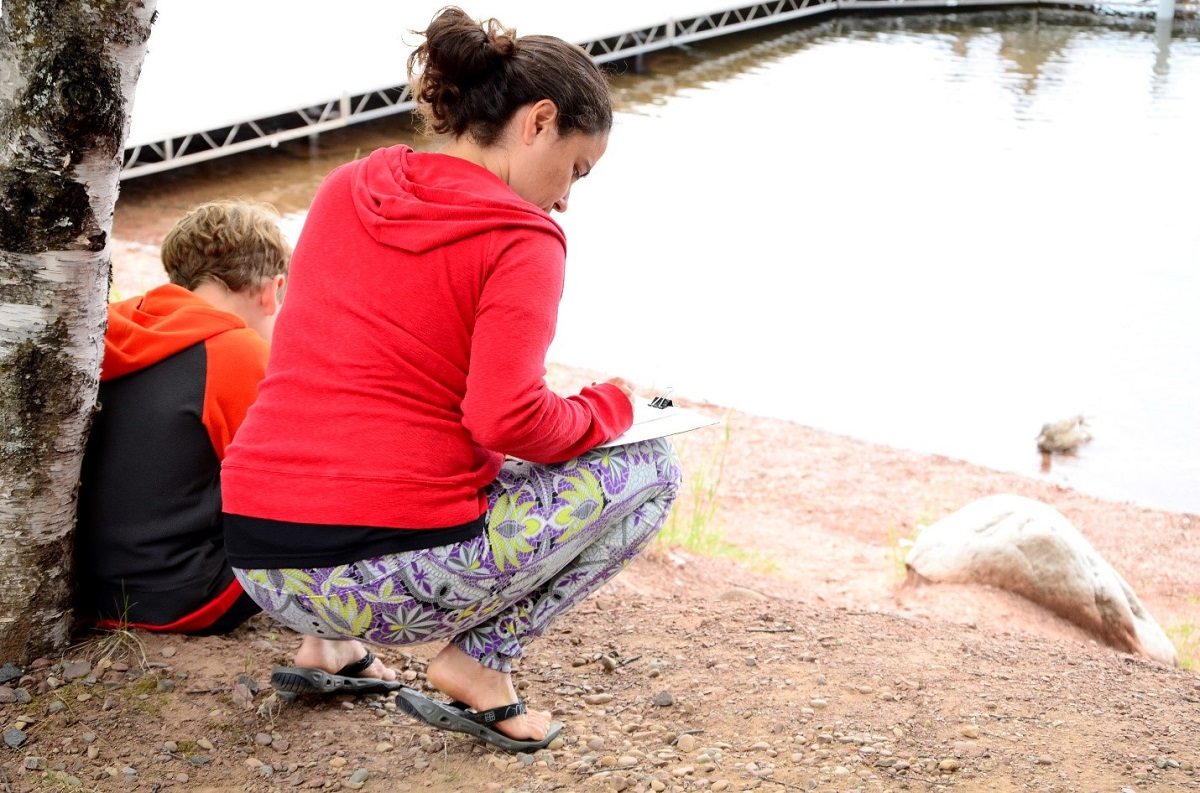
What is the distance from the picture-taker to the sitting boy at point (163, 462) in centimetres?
238

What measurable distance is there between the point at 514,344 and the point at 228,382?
82cm

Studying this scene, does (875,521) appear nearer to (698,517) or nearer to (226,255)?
(698,517)

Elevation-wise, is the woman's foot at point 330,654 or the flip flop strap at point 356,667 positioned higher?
the woman's foot at point 330,654

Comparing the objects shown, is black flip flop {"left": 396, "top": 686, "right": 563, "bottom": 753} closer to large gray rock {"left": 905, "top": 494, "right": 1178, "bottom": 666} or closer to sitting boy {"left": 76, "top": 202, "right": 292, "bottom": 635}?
sitting boy {"left": 76, "top": 202, "right": 292, "bottom": 635}

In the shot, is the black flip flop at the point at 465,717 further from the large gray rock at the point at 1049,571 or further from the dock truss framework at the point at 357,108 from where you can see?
the dock truss framework at the point at 357,108

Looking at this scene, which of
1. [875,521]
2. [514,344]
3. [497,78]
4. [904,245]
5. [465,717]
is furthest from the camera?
[904,245]

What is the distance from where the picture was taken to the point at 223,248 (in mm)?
2541

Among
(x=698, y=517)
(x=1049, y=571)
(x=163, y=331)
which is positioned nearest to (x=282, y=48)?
(x=698, y=517)

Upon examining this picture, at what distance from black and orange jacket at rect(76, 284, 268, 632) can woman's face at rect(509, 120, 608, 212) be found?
77 cm

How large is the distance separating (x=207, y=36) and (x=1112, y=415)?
10249 millimetres

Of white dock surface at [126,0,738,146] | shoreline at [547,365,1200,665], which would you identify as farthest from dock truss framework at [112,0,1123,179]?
shoreline at [547,365,1200,665]

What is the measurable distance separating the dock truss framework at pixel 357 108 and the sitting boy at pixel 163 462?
4.27 m

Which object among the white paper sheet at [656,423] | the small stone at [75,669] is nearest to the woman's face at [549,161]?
the white paper sheet at [656,423]

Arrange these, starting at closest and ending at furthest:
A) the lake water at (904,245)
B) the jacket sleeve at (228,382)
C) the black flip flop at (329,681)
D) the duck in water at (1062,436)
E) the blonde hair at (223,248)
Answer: the black flip flop at (329,681)
the jacket sleeve at (228,382)
the blonde hair at (223,248)
the duck in water at (1062,436)
the lake water at (904,245)
